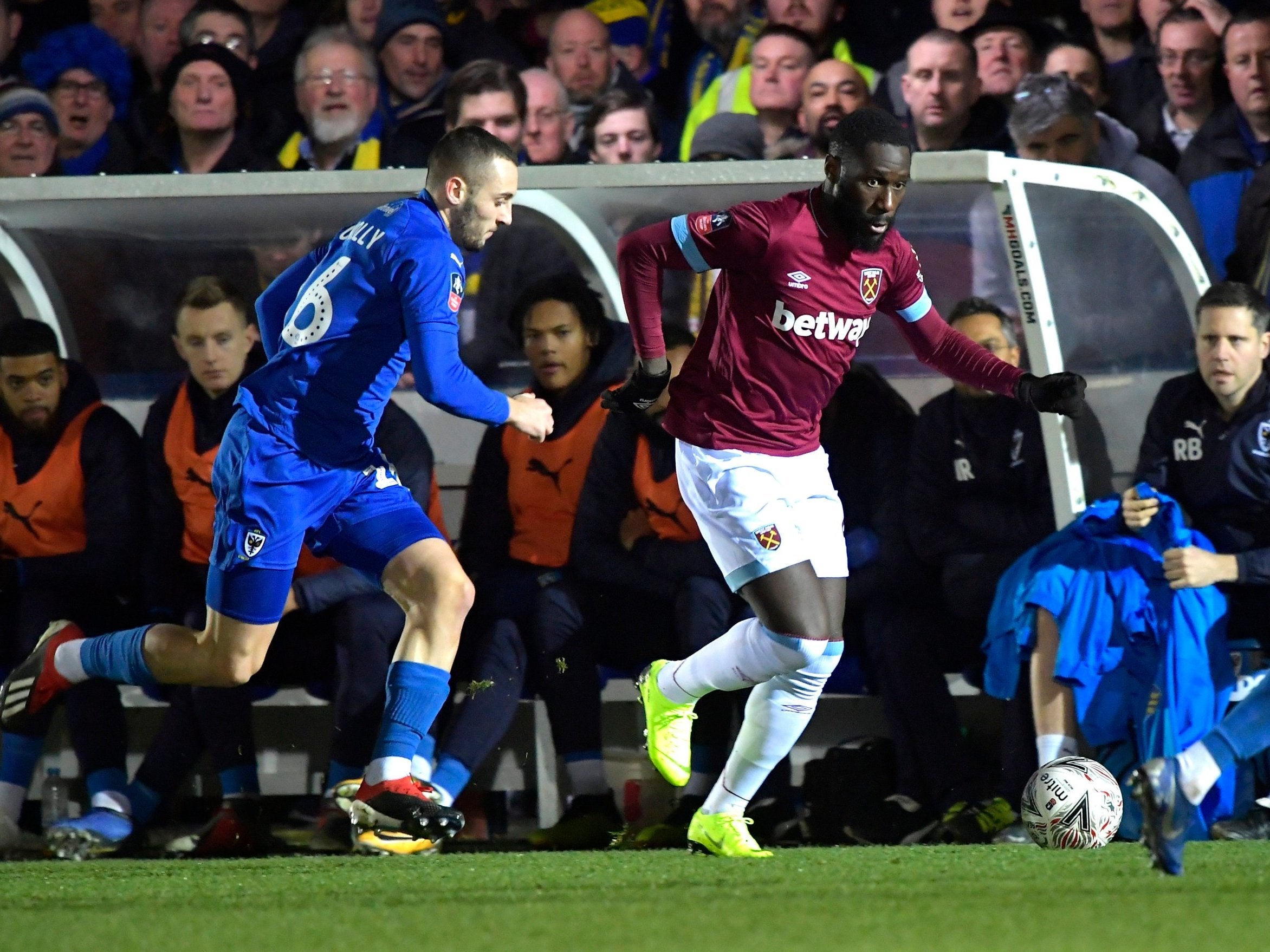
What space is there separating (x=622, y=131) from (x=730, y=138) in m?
0.48

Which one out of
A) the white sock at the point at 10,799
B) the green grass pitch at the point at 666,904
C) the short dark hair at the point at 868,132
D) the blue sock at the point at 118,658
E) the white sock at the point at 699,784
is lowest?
the white sock at the point at 10,799

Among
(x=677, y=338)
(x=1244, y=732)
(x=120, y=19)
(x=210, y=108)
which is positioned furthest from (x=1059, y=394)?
(x=120, y=19)

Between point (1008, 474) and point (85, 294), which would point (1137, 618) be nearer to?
point (1008, 474)

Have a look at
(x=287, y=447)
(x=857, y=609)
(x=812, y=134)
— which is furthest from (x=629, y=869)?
(x=812, y=134)

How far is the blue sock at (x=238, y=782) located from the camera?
5723 millimetres

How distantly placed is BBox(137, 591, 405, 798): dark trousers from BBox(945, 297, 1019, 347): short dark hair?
7.40 ft

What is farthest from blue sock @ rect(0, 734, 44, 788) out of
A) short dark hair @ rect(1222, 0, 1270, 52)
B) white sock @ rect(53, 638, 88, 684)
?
short dark hair @ rect(1222, 0, 1270, 52)

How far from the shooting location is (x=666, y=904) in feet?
11.5

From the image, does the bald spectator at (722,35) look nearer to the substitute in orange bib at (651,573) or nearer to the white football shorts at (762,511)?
the substitute in orange bib at (651,573)

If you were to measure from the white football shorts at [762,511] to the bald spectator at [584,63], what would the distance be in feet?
12.8

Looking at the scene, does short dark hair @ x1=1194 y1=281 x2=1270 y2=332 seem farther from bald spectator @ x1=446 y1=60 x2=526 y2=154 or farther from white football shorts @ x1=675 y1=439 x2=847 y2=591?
bald spectator @ x1=446 y1=60 x2=526 y2=154

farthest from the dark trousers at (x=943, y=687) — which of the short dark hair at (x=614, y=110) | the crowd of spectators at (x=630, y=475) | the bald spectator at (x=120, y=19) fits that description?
the bald spectator at (x=120, y=19)

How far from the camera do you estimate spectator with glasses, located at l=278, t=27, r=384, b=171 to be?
798 centimetres

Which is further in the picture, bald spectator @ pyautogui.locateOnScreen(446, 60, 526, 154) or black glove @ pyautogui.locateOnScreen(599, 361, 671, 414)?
bald spectator @ pyautogui.locateOnScreen(446, 60, 526, 154)
